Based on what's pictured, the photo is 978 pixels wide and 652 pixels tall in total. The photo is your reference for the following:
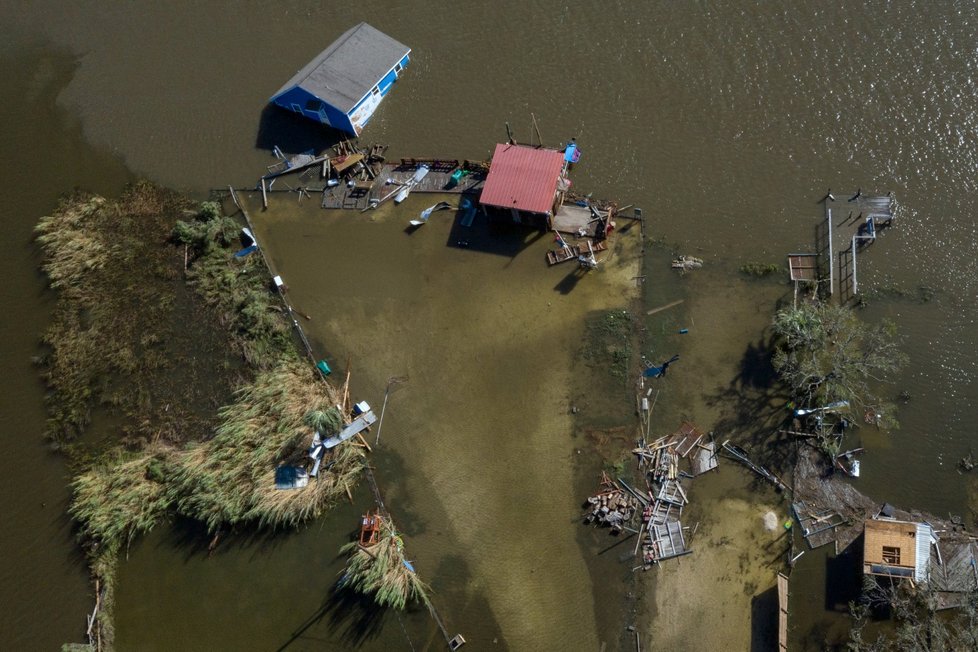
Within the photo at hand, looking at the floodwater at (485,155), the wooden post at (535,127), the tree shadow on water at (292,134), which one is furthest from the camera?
the tree shadow on water at (292,134)

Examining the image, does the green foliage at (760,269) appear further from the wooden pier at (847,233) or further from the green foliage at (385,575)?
the green foliage at (385,575)

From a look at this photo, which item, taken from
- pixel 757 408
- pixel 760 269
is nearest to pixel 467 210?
pixel 760 269

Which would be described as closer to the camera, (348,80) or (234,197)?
(348,80)

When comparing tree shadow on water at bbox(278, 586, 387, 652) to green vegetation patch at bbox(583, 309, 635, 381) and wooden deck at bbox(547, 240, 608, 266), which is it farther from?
wooden deck at bbox(547, 240, 608, 266)

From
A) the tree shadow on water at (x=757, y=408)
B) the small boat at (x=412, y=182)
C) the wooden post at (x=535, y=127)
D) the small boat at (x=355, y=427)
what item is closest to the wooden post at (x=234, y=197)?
the small boat at (x=412, y=182)

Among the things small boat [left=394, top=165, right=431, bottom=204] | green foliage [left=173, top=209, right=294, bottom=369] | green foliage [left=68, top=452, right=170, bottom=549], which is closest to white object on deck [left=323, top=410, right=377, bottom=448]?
green foliage [left=173, top=209, right=294, bottom=369]

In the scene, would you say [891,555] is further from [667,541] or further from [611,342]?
[611,342]
